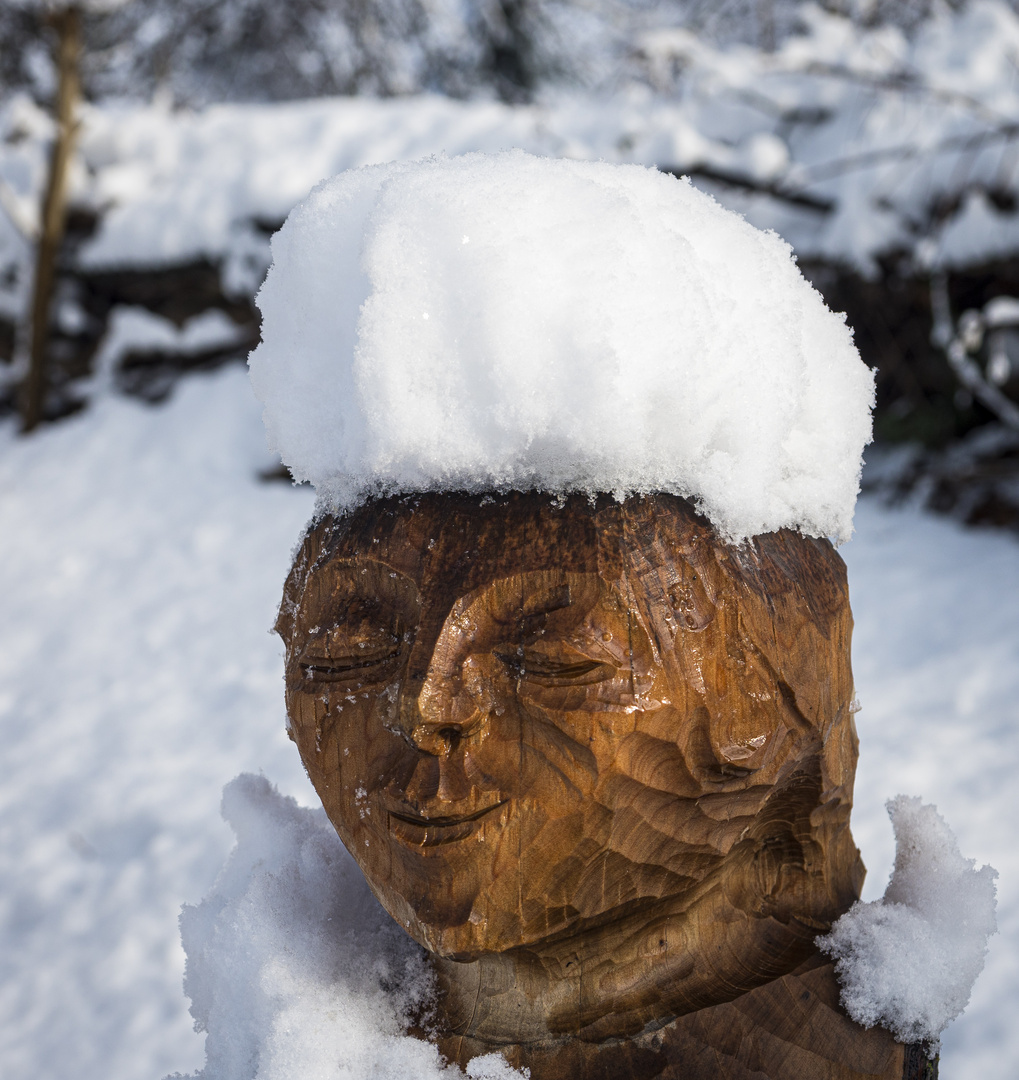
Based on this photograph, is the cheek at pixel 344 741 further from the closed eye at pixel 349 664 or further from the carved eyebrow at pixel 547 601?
the carved eyebrow at pixel 547 601

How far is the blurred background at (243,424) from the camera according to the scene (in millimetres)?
2459

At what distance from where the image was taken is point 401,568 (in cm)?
88

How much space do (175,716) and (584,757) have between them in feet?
8.81

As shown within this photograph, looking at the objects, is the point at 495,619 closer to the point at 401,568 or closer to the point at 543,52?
→ the point at 401,568

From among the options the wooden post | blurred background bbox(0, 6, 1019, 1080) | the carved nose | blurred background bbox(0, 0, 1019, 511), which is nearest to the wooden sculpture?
the carved nose

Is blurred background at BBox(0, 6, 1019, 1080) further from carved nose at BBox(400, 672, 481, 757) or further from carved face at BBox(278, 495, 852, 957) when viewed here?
carved nose at BBox(400, 672, 481, 757)

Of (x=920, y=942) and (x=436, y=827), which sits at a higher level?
(x=436, y=827)

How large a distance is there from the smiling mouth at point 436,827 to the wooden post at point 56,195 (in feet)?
17.8

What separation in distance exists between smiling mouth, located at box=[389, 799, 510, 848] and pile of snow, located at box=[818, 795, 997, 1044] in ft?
1.48

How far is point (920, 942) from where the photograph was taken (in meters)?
1.00

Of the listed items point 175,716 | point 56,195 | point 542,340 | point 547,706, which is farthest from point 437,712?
point 56,195

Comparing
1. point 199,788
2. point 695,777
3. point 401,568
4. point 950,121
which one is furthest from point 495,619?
point 950,121

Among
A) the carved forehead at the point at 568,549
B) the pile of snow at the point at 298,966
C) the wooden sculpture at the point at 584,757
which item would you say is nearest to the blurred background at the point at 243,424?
the wooden sculpture at the point at 584,757

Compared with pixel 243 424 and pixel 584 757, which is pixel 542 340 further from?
pixel 243 424
